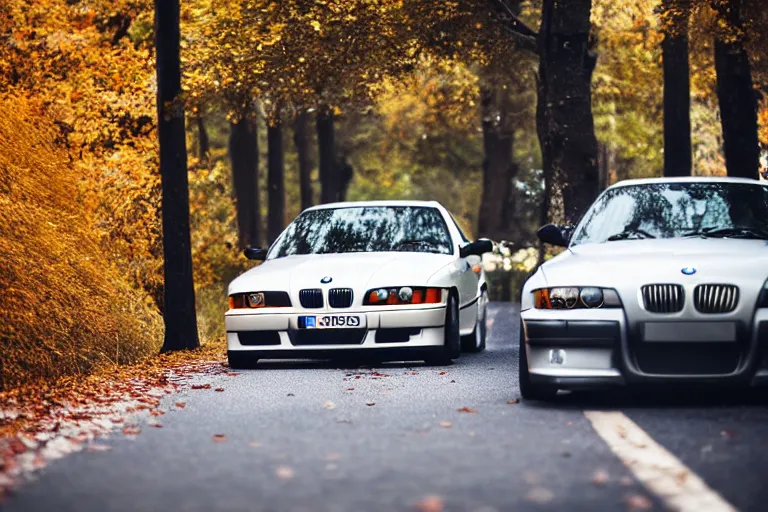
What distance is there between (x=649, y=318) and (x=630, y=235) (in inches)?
65.1

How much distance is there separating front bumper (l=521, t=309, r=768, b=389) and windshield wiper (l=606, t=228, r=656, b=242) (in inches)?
57.4

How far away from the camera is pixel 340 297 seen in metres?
12.5

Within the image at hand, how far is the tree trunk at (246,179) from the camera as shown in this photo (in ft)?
105

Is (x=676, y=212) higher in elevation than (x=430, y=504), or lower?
higher

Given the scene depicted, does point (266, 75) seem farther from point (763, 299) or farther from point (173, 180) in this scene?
point (763, 299)

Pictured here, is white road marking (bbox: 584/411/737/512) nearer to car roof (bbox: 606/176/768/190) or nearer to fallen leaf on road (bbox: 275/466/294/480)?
fallen leaf on road (bbox: 275/466/294/480)

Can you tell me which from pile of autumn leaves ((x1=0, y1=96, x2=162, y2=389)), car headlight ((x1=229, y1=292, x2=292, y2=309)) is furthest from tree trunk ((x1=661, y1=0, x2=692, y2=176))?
car headlight ((x1=229, y1=292, x2=292, y2=309))

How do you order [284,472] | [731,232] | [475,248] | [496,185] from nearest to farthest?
[284,472] → [731,232] → [475,248] → [496,185]

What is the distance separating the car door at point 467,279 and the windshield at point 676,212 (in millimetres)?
2859

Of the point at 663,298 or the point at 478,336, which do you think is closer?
the point at 663,298

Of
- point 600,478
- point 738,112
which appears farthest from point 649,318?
point 738,112

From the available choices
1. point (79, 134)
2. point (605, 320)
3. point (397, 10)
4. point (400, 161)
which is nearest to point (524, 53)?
point (397, 10)

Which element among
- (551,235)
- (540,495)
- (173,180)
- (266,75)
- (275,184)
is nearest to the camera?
(540,495)

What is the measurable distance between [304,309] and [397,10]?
869cm
